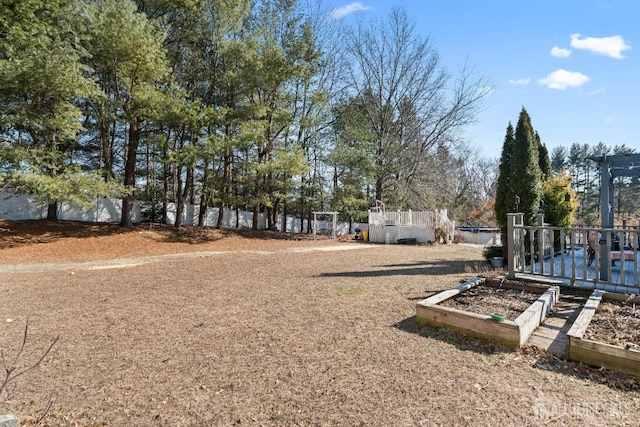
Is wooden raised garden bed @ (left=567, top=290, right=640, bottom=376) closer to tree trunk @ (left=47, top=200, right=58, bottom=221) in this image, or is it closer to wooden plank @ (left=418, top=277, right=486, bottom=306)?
wooden plank @ (left=418, top=277, right=486, bottom=306)

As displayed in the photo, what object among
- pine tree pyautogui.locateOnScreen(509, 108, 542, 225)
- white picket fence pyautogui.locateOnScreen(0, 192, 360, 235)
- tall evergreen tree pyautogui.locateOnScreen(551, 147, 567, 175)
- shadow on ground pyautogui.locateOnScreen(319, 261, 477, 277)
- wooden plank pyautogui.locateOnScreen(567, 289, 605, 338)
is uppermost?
tall evergreen tree pyautogui.locateOnScreen(551, 147, 567, 175)

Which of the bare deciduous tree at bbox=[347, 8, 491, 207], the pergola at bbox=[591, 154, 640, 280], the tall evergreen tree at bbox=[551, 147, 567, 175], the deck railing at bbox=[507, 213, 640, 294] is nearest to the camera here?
the deck railing at bbox=[507, 213, 640, 294]

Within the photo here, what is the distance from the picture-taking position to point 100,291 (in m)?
5.80

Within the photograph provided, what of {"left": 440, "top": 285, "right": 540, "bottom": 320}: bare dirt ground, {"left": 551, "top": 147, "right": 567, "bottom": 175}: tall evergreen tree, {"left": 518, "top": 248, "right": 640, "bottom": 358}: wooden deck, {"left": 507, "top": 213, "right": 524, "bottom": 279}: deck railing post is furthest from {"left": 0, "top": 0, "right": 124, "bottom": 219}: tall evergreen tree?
{"left": 551, "top": 147, "right": 567, "bottom": 175}: tall evergreen tree

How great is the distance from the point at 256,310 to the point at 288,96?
1658 cm

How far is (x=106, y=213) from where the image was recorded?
17.6m

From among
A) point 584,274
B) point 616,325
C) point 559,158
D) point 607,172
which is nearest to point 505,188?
point 607,172

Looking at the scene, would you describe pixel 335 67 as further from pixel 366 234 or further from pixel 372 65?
pixel 366 234

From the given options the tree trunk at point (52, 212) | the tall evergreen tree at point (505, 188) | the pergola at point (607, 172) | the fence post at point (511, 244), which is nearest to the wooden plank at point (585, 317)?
the fence post at point (511, 244)

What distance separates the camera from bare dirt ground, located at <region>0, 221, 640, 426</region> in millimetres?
2264

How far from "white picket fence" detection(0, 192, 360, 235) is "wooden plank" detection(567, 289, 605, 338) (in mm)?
14081

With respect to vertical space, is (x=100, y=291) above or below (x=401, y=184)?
below

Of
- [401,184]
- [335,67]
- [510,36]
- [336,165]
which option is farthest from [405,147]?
[510,36]

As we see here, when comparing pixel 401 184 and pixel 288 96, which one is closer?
pixel 288 96
